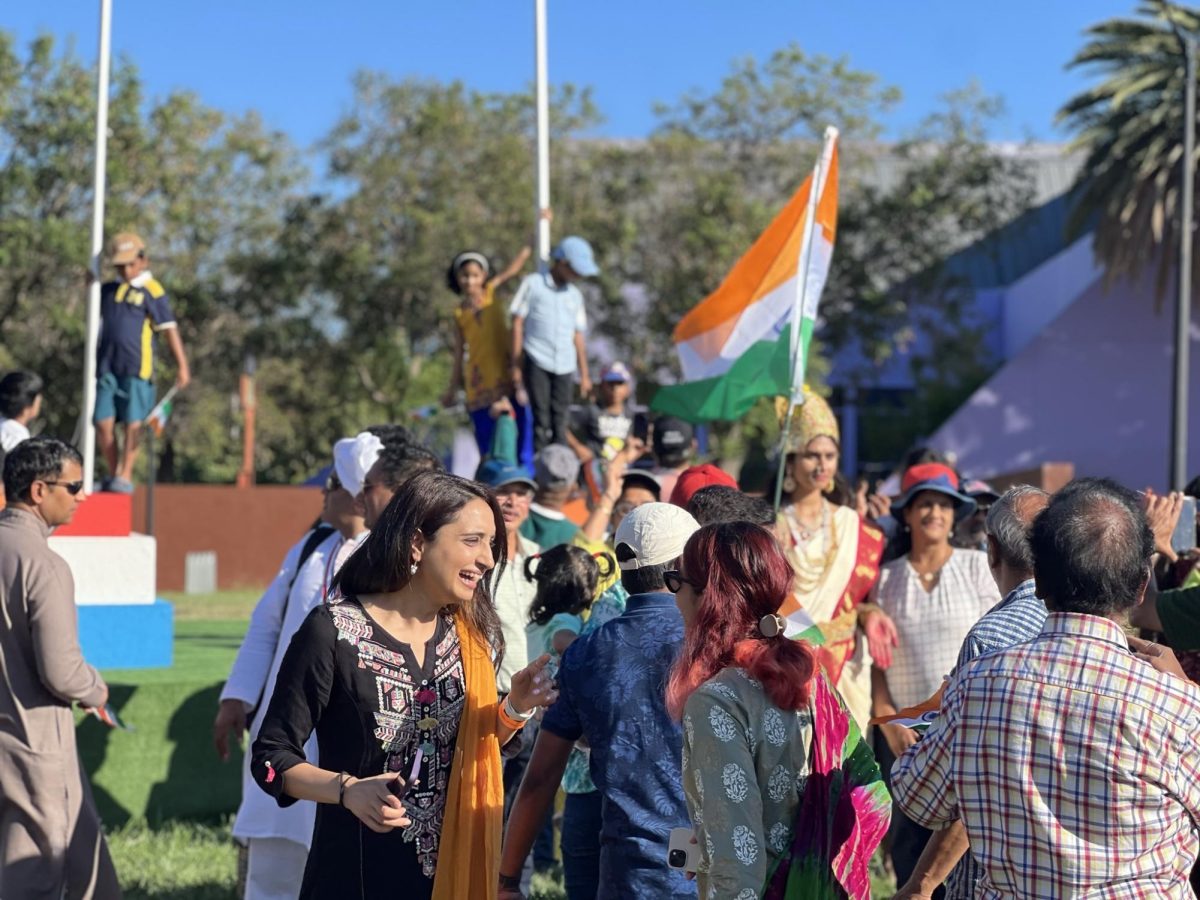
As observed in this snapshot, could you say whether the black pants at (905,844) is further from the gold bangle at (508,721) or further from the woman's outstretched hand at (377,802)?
the woman's outstretched hand at (377,802)

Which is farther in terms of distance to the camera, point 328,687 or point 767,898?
point 328,687

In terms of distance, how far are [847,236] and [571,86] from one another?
5.95m

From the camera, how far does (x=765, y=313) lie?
25.5 ft

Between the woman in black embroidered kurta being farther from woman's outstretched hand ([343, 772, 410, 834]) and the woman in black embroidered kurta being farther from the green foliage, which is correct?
the green foliage

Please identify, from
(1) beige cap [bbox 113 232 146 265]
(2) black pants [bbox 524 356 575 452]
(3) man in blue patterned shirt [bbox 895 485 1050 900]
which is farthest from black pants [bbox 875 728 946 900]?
(1) beige cap [bbox 113 232 146 265]

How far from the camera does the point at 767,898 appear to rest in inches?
124

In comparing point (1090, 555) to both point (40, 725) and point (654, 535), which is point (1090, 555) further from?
point (40, 725)

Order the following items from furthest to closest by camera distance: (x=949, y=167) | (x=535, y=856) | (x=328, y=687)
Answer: (x=949, y=167)
(x=535, y=856)
(x=328, y=687)

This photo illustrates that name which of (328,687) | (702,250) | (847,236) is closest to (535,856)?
(328,687)

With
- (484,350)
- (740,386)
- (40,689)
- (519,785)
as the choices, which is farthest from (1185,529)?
(484,350)

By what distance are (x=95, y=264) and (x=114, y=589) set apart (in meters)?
2.43

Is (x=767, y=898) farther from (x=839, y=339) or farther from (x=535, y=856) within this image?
(x=839, y=339)

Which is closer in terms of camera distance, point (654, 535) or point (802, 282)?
point (654, 535)

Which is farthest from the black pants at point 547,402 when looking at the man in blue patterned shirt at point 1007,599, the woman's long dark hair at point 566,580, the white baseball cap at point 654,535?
the white baseball cap at point 654,535
